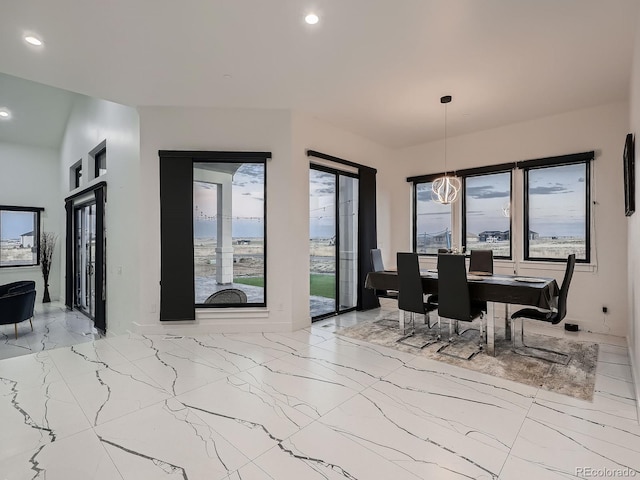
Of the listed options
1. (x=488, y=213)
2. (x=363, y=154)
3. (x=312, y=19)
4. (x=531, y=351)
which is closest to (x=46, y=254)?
(x=363, y=154)

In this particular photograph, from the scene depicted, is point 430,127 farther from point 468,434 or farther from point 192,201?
point 468,434

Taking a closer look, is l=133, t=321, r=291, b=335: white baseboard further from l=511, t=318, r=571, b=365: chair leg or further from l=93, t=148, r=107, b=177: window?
l=93, t=148, r=107, b=177: window

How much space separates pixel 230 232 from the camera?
467cm

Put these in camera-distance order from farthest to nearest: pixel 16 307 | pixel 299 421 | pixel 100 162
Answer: pixel 100 162
pixel 16 307
pixel 299 421

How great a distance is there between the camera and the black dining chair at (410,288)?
406 cm

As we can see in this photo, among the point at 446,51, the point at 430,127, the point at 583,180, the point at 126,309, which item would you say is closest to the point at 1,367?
the point at 126,309

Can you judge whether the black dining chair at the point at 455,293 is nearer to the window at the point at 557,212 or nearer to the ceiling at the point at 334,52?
the window at the point at 557,212

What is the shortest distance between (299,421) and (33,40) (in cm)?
390

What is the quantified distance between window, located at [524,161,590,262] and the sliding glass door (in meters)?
2.75

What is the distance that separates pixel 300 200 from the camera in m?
4.64

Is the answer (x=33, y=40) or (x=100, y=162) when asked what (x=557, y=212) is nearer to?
(x=33, y=40)

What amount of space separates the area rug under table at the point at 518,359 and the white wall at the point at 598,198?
80 centimetres

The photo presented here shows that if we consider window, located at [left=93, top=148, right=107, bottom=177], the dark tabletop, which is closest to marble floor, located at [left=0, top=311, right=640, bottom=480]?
the dark tabletop

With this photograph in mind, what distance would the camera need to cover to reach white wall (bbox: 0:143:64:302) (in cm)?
748
